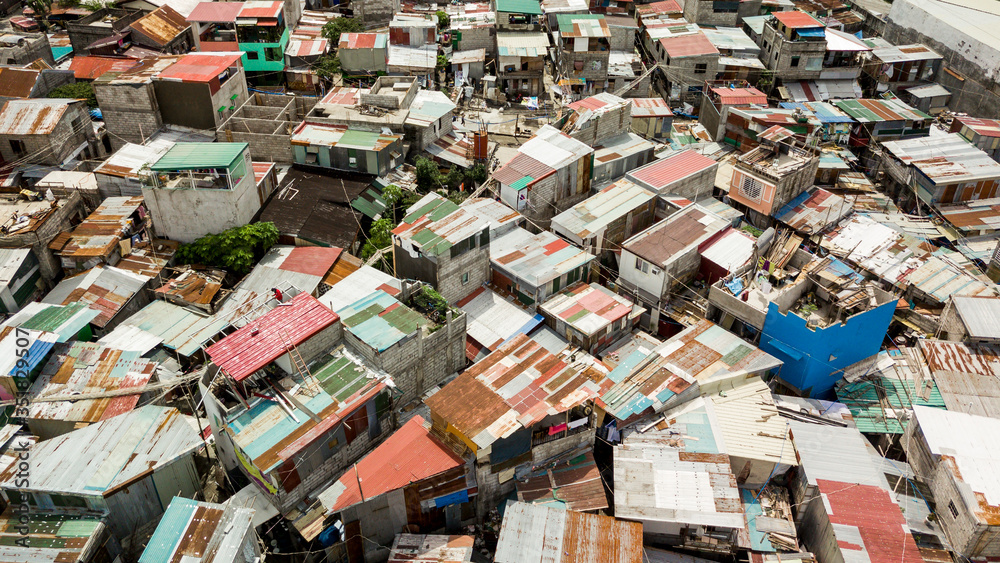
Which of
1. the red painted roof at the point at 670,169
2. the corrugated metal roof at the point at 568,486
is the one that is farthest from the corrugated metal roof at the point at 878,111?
the corrugated metal roof at the point at 568,486

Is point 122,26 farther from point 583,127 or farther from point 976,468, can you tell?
point 976,468

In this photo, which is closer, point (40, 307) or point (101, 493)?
point (101, 493)

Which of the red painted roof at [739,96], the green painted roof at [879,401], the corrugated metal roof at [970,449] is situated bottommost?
the green painted roof at [879,401]

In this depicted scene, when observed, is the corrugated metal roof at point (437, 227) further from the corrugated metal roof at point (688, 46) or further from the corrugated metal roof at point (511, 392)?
the corrugated metal roof at point (688, 46)

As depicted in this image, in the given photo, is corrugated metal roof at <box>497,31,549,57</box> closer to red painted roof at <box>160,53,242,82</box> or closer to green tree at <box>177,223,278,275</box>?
red painted roof at <box>160,53,242,82</box>

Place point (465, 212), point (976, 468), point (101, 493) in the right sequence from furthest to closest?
point (465, 212), point (976, 468), point (101, 493)

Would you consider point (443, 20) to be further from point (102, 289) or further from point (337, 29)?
point (102, 289)

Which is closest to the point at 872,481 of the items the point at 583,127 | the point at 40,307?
the point at 583,127
